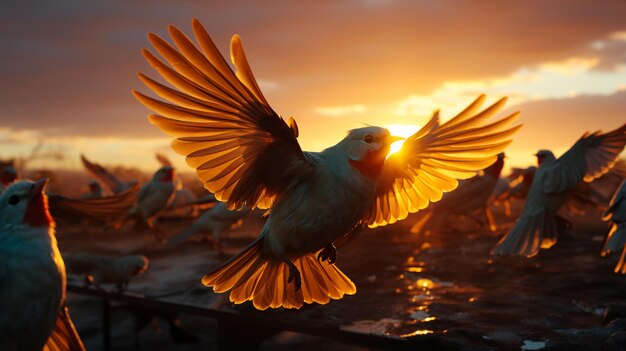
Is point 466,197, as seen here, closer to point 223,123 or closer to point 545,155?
point 545,155

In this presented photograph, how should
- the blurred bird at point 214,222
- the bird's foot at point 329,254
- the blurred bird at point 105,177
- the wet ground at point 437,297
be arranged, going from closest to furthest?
1. the bird's foot at point 329,254
2. the wet ground at point 437,297
3. the blurred bird at point 214,222
4. the blurred bird at point 105,177

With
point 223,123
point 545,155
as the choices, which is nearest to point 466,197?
point 545,155

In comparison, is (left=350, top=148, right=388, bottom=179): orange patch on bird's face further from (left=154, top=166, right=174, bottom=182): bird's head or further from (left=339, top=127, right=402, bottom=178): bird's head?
(left=154, top=166, right=174, bottom=182): bird's head

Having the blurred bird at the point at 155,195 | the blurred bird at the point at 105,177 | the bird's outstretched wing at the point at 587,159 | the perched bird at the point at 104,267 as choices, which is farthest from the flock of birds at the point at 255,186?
the blurred bird at the point at 105,177

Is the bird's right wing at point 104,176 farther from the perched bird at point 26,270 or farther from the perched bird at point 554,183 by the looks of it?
the perched bird at point 26,270

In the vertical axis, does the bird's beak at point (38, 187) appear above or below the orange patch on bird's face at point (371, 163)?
below

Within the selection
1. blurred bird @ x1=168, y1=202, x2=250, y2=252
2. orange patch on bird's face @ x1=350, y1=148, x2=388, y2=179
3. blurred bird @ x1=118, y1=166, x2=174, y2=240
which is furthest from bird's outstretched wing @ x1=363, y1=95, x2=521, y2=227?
blurred bird @ x1=118, y1=166, x2=174, y2=240
